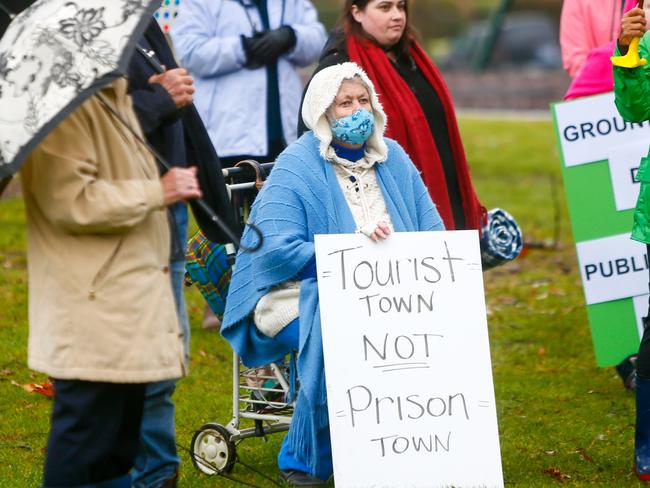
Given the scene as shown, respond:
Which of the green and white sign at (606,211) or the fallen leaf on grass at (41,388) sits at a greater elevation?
the green and white sign at (606,211)

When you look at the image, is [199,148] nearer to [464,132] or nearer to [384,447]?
[384,447]

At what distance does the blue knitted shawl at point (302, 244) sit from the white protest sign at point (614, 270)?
1.81m

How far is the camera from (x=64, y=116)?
408cm

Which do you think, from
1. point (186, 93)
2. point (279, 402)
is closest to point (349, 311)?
point (279, 402)

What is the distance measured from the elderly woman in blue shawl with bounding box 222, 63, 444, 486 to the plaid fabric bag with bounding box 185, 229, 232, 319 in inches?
14.2

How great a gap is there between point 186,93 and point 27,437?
256 cm

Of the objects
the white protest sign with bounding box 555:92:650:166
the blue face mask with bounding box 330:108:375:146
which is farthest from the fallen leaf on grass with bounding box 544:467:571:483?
the white protest sign with bounding box 555:92:650:166

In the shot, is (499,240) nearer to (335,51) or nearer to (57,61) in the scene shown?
(335,51)

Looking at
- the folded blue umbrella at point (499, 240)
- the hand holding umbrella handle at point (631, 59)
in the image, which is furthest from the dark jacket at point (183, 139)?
the folded blue umbrella at point (499, 240)

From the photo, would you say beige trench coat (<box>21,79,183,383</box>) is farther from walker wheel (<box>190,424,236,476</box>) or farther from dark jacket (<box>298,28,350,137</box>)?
dark jacket (<box>298,28,350,137</box>)

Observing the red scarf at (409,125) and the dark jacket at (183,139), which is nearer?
the dark jacket at (183,139)

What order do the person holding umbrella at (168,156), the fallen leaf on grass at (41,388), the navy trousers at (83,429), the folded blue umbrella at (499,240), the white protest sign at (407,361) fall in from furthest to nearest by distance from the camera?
the fallen leaf on grass at (41,388) < the folded blue umbrella at (499,240) < the white protest sign at (407,361) < the person holding umbrella at (168,156) < the navy trousers at (83,429)

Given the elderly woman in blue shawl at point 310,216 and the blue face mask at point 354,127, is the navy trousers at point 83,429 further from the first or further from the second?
the blue face mask at point 354,127

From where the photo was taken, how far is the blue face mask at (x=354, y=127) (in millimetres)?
5789
